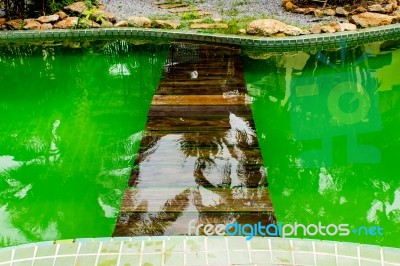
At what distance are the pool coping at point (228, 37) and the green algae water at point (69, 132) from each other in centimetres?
20

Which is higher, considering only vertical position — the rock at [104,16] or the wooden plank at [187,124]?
the rock at [104,16]

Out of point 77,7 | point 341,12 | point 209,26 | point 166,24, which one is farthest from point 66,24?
point 341,12

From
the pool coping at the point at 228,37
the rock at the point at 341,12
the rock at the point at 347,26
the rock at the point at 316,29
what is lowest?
the pool coping at the point at 228,37

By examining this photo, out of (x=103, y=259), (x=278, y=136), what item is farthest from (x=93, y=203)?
(x=278, y=136)

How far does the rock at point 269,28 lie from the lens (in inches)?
240

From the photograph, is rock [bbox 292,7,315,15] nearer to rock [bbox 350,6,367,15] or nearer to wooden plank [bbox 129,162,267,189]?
rock [bbox 350,6,367,15]

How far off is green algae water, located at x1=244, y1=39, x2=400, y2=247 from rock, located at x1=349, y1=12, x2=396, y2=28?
392mm

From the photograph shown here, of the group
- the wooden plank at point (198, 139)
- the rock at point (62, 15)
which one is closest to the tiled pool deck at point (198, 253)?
the wooden plank at point (198, 139)

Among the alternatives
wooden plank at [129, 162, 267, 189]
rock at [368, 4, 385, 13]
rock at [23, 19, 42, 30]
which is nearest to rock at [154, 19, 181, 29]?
rock at [23, 19, 42, 30]

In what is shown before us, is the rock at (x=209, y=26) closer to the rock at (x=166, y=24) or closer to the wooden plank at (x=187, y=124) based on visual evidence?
the rock at (x=166, y=24)

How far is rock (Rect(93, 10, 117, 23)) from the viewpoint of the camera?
21.7 ft

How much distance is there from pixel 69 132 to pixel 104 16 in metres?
3.00

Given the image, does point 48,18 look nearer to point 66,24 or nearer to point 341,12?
point 66,24

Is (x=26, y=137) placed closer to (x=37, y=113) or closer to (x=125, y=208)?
(x=37, y=113)
